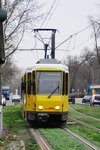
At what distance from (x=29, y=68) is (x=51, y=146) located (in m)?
9.57

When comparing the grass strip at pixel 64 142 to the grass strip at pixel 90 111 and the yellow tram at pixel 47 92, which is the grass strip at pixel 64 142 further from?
the grass strip at pixel 90 111

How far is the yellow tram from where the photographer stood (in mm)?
26094

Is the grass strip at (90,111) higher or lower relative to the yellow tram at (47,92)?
lower

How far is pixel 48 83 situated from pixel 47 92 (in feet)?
1.50

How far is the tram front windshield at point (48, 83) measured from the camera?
26297 mm

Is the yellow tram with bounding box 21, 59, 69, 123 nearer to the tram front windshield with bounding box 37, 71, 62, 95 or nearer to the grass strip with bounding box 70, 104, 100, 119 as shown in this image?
the tram front windshield with bounding box 37, 71, 62, 95

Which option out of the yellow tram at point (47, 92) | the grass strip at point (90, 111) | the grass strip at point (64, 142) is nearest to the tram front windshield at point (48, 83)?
the yellow tram at point (47, 92)

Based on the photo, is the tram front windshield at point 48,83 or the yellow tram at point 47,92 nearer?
the yellow tram at point 47,92

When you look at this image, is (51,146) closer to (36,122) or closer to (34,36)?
(36,122)

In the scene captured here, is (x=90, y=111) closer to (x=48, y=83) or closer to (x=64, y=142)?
(x=48, y=83)

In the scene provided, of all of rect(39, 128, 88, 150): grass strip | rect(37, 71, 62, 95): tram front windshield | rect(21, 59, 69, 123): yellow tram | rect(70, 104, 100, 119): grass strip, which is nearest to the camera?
rect(39, 128, 88, 150): grass strip

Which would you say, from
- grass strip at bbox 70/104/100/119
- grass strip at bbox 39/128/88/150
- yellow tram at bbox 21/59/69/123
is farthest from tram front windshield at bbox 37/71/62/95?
grass strip at bbox 70/104/100/119

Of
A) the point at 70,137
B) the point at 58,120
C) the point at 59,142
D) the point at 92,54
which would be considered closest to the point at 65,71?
the point at 58,120

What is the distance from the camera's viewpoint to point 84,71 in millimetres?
148500
